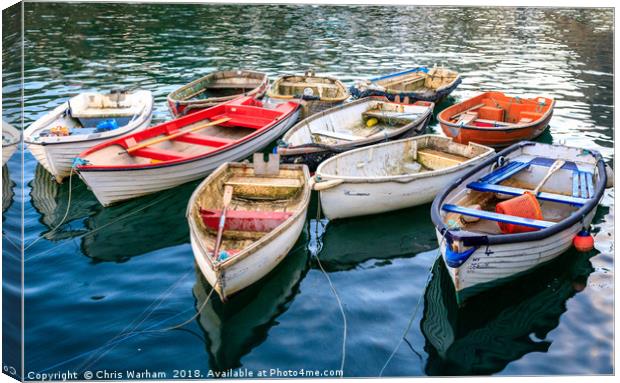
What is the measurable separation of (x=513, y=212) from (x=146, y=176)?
21.9ft

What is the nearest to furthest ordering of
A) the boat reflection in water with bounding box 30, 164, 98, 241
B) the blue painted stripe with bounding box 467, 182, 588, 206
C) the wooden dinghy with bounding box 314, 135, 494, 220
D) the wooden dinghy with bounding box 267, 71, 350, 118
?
the blue painted stripe with bounding box 467, 182, 588, 206
the wooden dinghy with bounding box 314, 135, 494, 220
the boat reflection in water with bounding box 30, 164, 98, 241
the wooden dinghy with bounding box 267, 71, 350, 118

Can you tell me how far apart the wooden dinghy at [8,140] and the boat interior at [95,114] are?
5925 mm

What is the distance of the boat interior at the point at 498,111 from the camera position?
1488cm

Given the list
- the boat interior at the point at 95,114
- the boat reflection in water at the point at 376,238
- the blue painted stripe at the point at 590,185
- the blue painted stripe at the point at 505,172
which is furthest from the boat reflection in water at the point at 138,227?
the blue painted stripe at the point at 590,185

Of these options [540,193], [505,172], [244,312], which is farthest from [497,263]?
[244,312]

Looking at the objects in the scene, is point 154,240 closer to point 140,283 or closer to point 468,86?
point 140,283

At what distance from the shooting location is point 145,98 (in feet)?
48.8

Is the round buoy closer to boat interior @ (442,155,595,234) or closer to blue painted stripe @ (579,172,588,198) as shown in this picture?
boat interior @ (442,155,595,234)

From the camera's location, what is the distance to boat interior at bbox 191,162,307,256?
918 centimetres

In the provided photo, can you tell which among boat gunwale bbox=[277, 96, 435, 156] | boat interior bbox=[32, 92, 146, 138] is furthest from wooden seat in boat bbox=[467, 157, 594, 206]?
boat interior bbox=[32, 92, 146, 138]

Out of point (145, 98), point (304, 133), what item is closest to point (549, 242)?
point (304, 133)

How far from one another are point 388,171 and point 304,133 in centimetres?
214

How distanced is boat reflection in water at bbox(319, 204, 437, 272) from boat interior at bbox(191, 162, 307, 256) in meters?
0.96

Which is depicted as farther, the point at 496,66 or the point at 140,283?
the point at 496,66
